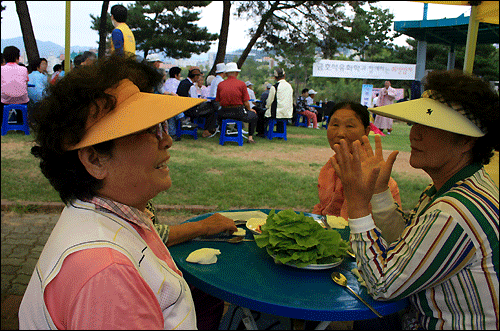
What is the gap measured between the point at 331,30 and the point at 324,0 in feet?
4.09

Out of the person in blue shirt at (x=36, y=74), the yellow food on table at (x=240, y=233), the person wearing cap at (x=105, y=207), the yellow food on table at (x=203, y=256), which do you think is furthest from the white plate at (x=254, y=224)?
the person in blue shirt at (x=36, y=74)

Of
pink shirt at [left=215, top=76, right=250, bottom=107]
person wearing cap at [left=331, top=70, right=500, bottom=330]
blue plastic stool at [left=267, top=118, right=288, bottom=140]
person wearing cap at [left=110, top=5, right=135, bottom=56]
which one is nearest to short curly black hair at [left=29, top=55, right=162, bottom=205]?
person wearing cap at [left=331, top=70, right=500, bottom=330]

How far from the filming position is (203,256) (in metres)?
1.65

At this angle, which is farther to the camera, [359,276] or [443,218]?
[359,276]

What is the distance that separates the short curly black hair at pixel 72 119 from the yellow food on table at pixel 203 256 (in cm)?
63

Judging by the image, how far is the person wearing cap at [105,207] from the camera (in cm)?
88

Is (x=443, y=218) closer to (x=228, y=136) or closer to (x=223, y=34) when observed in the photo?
(x=228, y=136)

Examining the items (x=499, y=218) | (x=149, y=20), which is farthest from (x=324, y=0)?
(x=499, y=218)

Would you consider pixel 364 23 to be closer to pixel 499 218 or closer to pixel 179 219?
pixel 179 219

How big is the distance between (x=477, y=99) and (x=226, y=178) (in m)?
5.08

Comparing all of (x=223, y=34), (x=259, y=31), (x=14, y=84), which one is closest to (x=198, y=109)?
(x=14, y=84)

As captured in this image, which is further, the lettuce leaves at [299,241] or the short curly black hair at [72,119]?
the lettuce leaves at [299,241]

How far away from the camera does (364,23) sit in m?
15.9

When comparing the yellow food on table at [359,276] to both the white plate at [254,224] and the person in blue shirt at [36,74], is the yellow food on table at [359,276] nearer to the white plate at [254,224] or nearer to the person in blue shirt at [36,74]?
the white plate at [254,224]
